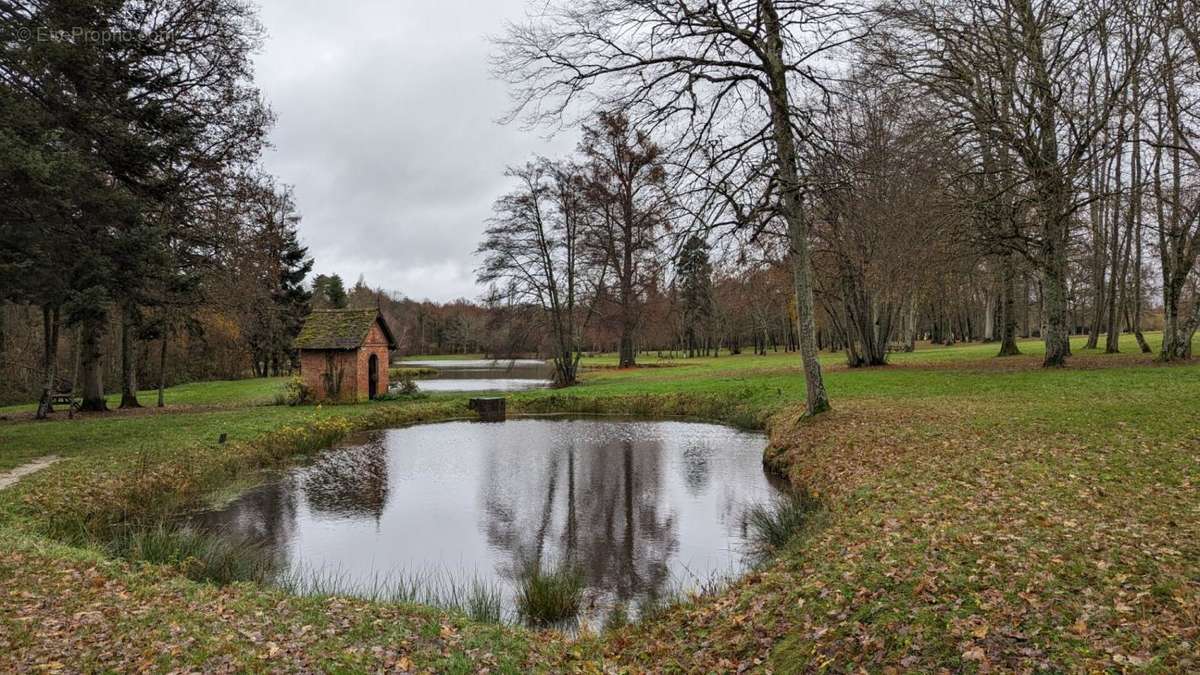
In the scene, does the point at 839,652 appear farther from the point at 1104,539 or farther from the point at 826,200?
the point at 826,200

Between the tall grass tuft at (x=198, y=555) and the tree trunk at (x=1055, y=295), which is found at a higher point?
the tree trunk at (x=1055, y=295)

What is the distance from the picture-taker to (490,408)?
Answer: 81.4ft

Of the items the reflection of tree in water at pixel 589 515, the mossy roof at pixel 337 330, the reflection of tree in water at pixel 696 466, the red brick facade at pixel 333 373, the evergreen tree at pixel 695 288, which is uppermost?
the evergreen tree at pixel 695 288

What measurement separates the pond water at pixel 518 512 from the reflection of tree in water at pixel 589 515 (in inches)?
1.4

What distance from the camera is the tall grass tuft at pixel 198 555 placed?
7938 mm

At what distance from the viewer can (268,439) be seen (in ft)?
54.6

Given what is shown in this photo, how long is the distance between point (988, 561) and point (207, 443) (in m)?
15.6

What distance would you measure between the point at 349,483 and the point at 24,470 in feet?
17.9

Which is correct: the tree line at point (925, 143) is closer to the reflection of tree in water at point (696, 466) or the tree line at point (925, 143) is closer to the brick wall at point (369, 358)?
the reflection of tree in water at point (696, 466)

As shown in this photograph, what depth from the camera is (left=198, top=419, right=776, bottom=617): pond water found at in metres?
8.61

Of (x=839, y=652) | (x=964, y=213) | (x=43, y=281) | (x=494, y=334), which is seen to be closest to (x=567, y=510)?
(x=839, y=652)

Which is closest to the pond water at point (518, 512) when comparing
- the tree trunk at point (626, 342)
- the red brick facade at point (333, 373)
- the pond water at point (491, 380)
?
the red brick facade at point (333, 373)

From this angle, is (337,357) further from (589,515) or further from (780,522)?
(780,522)

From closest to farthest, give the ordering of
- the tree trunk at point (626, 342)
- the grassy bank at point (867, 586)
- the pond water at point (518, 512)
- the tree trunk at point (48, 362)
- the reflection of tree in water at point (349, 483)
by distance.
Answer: the grassy bank at point (867, 586) → the pond water at point (518, 512) → the reflection of tree in water at point (349, 483) → the tree trunk at point (48, 362) → the tree trunk at point (626, 342)
